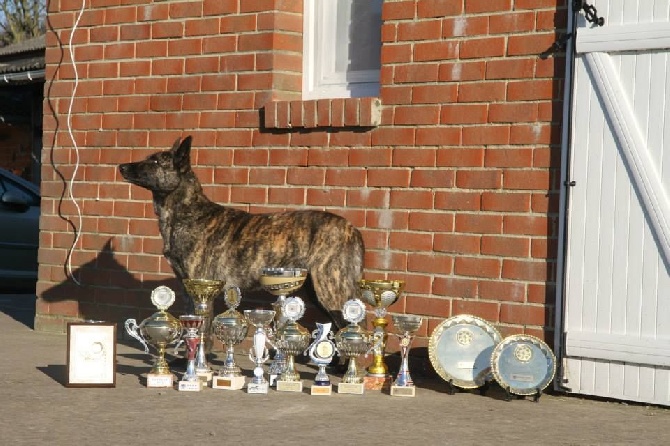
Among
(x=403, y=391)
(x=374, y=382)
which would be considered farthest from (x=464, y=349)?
(x=374, y=382)

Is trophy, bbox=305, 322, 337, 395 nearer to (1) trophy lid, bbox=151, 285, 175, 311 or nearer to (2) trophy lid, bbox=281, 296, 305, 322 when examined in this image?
(2) trophy lid, bbox=281, 296, 305, 322

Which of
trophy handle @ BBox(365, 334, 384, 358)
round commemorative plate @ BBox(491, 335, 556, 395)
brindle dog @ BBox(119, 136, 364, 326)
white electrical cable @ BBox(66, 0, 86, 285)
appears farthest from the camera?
white electrical cable @ BBox(66, 0, 86, 285)

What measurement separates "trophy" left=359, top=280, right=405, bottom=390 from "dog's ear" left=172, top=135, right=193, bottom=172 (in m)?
1.75

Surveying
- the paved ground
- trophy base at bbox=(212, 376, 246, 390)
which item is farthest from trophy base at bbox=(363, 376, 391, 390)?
trophy base at bbox=(212, 376, 246, 390)

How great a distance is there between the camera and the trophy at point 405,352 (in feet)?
26.5

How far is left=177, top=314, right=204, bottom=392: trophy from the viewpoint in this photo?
811 centimetres

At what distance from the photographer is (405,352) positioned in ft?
26.8

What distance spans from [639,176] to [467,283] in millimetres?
1468

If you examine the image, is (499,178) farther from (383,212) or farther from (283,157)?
(283,157)

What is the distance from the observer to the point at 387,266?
30.0ft

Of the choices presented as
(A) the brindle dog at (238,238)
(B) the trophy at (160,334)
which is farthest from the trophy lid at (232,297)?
(A) the brindle dog at (238,238)

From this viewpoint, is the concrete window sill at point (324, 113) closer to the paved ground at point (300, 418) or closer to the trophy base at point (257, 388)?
the paved ground at point (300, 418)

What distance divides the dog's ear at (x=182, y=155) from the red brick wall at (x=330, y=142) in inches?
28.4

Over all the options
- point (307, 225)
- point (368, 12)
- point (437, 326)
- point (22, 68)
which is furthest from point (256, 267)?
point (22, 68)
